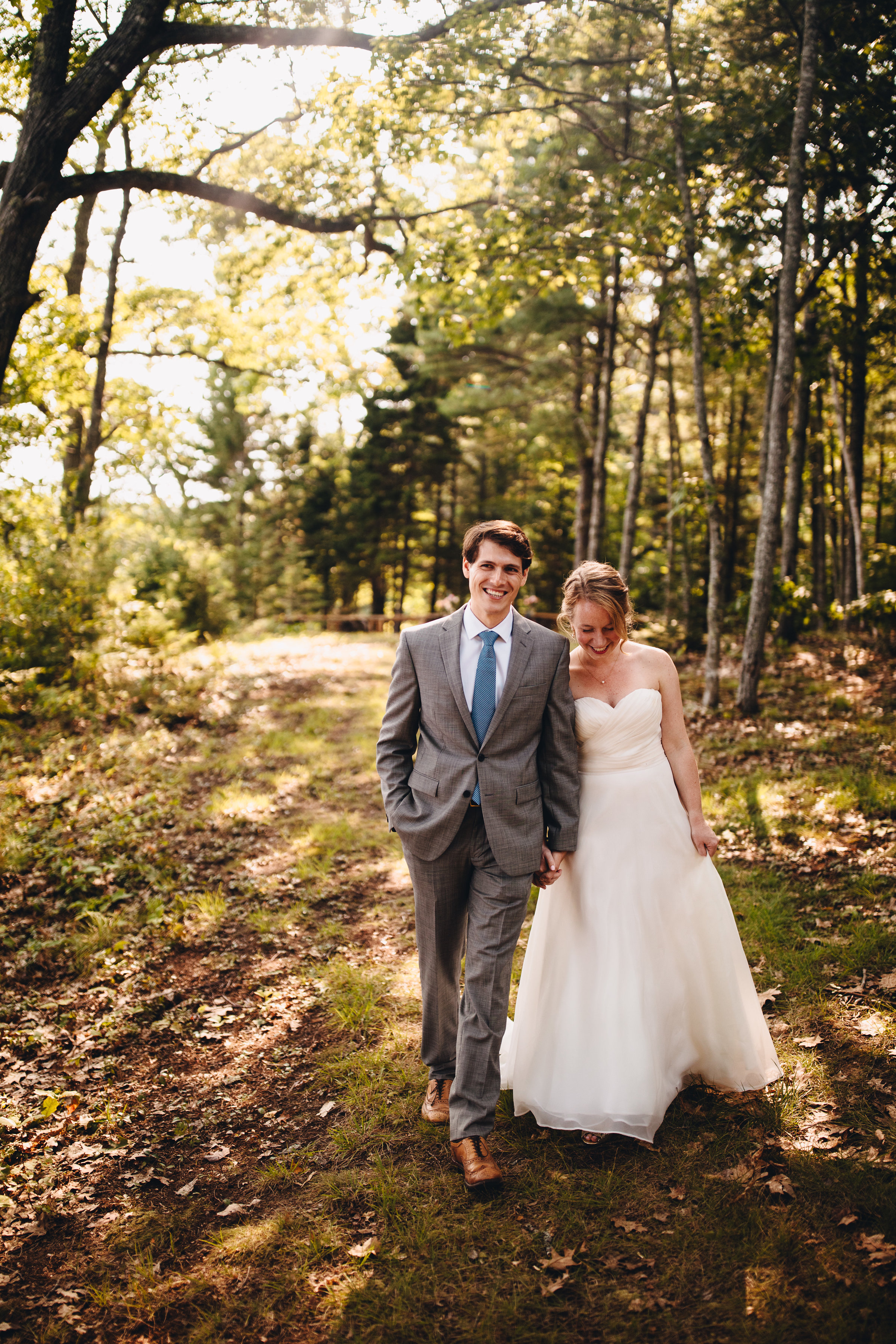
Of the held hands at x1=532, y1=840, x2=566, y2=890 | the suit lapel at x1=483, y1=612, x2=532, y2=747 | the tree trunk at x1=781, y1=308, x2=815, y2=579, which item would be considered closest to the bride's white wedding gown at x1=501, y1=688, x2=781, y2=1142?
the held hands at x1=532, y1=840, x2=566, y2=890

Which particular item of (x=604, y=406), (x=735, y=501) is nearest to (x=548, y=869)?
(x=604, y=406)

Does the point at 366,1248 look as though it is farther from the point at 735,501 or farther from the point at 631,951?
the point at 735,501

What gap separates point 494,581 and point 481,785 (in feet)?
2.63

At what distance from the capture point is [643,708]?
10.8ft

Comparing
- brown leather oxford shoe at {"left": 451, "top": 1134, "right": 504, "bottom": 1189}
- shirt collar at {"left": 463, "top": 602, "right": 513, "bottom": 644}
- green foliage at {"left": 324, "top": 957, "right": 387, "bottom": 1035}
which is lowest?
green foliage at {"left": 324, "top": 957, "right": 387, "bottom": 1035}

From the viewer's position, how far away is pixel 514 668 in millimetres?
3090

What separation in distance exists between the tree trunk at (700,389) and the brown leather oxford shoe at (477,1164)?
7.21m

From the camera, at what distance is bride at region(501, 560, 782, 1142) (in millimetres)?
3191

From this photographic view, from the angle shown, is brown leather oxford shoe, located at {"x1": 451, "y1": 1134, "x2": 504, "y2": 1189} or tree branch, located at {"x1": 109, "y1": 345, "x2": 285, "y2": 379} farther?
tree branch, located at {"x1": 109, "y1": 345, "x2": 285, "y2": 379}

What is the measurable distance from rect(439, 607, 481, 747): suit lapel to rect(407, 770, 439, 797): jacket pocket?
0.76 ft

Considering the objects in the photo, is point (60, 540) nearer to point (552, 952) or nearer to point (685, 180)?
point (685, 180)

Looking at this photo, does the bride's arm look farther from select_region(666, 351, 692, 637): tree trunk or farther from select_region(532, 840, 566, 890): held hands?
select_region(666, 351, 692, 637): tree trunk

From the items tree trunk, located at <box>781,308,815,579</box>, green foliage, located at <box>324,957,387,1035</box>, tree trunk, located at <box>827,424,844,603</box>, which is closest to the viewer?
green foliage, located at <box>324,957,387,1035</box>

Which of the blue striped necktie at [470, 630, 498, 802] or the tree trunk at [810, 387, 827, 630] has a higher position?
the tree trunk at [810, 387, 827, 630]
